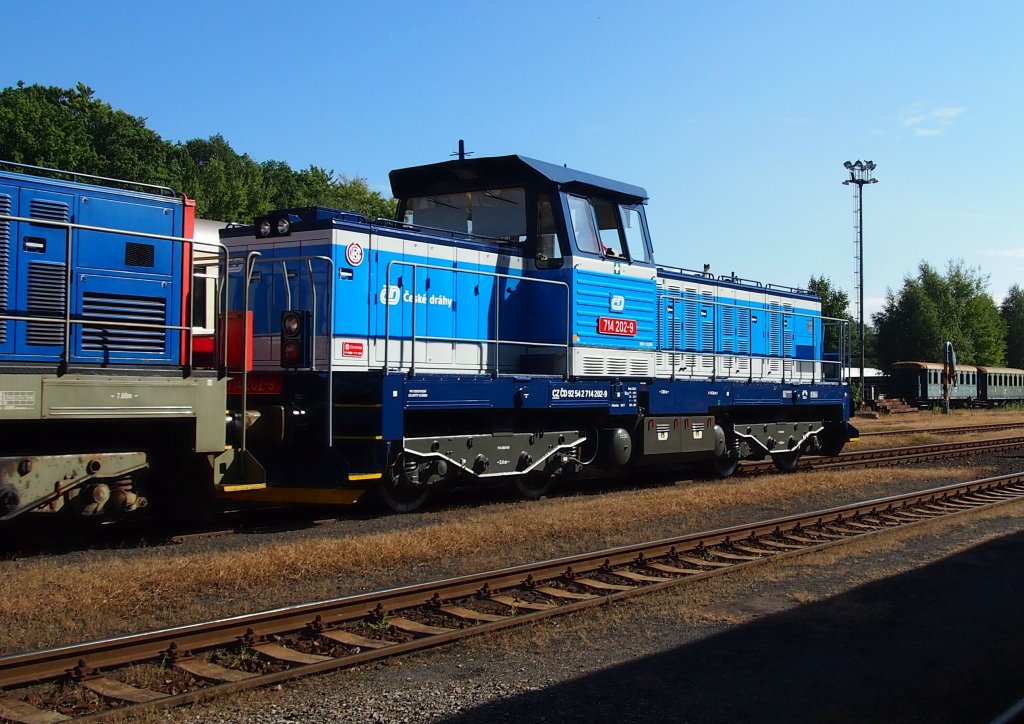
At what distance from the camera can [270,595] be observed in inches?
267

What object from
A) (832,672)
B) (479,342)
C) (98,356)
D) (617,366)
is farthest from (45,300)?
(617,366)

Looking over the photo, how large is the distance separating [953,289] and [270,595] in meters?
84.0

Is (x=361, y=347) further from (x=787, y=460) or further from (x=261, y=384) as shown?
(x=787, y=460)

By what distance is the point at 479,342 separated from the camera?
11297 mm

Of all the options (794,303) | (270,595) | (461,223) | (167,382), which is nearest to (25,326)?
(167,382)

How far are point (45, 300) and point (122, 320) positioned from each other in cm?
64

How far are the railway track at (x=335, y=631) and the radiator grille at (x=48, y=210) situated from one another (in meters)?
3.97

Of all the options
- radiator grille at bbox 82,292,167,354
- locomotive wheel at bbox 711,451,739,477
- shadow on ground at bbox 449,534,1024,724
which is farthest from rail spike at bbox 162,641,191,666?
locomotive wheel at bbox 711,451,739,477

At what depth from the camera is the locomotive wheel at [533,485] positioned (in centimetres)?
1211

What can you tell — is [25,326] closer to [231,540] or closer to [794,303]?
[231,540]

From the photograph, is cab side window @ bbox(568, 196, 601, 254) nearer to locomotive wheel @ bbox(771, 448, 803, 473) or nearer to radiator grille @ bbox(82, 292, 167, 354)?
radiator grille @ bbox(82, 292, 167, 354)

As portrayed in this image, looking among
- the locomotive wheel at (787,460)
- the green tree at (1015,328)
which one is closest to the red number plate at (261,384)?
the locomotive wheel at (787,460)

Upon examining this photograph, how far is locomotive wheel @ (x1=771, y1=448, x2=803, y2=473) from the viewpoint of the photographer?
17.1 metres

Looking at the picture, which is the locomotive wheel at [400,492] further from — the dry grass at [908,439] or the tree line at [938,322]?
the tree line at [938,322]
